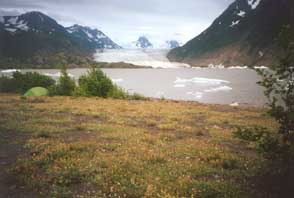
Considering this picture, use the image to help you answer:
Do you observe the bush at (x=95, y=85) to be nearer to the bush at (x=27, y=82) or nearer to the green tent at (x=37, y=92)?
the green tent at (x=37, y=92)

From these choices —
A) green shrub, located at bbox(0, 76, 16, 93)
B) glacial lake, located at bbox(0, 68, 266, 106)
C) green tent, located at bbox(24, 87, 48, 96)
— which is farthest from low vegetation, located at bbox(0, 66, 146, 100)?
glacial lake, located at bbox(0, 68, 266, 106)

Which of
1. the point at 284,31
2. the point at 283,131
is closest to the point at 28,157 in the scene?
the point at 283,131

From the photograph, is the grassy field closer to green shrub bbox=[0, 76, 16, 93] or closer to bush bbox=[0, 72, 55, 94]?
bush bbox=[0, 72, 55, 94]

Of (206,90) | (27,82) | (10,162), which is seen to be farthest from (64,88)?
(206,90)

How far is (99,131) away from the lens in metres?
18.0

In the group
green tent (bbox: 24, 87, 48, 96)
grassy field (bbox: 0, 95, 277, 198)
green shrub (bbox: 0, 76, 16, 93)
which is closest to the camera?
grassy field (bbox: 0, 95, 277, 198)

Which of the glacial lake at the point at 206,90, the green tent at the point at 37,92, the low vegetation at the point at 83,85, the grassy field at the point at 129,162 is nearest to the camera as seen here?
the grassy field at the point at 129,162

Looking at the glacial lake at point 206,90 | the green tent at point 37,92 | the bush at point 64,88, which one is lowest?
the glacial lake at point 206,90

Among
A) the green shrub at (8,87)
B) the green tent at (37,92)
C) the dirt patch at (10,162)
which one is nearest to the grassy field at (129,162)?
the dirt patch at (10,162)

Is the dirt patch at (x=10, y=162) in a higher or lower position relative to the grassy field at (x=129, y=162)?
lower

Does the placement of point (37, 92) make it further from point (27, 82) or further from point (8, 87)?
point (8, 87)

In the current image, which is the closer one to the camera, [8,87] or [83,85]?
[83,85]

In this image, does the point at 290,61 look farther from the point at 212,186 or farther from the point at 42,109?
the point at 42,109

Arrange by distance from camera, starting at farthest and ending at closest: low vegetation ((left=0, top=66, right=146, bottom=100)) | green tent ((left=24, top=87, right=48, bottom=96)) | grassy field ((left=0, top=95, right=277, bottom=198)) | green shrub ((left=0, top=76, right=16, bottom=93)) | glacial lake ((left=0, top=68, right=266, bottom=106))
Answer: glacial lake ((left=0, top=68, right=266, bottom=106))
green shrub ((left=0, top=76, right=16, bottom=93))
green tent ((left=24, top=87, right=48, bottom=96))
low vegetation ((left=0, top=66, right=146, bottom=100))
grassy field ((left=0, top=95, right=277, bottom=198))
